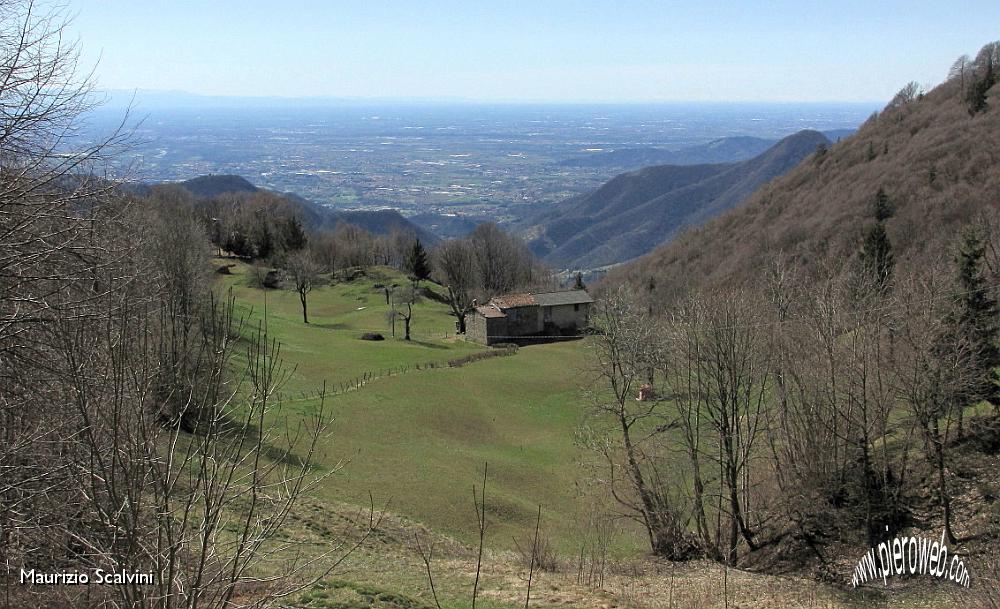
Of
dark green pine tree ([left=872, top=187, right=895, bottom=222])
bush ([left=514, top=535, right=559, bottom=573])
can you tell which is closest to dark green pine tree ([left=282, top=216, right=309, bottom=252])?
dark green pine tree ([left=872, top=187, right=895, bottom=222])

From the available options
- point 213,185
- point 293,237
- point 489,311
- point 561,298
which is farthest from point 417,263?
point 213,185

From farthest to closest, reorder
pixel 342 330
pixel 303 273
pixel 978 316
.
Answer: pixel 303 273
pixel 342 330
pixel 978 316

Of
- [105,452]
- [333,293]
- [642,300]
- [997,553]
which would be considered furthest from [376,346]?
[105,452]

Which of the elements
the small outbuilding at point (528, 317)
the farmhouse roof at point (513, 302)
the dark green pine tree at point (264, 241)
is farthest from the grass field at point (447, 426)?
the dark green pine tree at point (264, 241)

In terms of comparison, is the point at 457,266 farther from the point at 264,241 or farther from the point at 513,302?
the point at 264,241

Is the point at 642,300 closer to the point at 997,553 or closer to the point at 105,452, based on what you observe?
the point at 997,553

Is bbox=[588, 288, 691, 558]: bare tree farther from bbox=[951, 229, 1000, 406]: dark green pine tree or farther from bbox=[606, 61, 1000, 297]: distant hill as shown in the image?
bbox=[606, 61, 1000, 297]: distant hill
